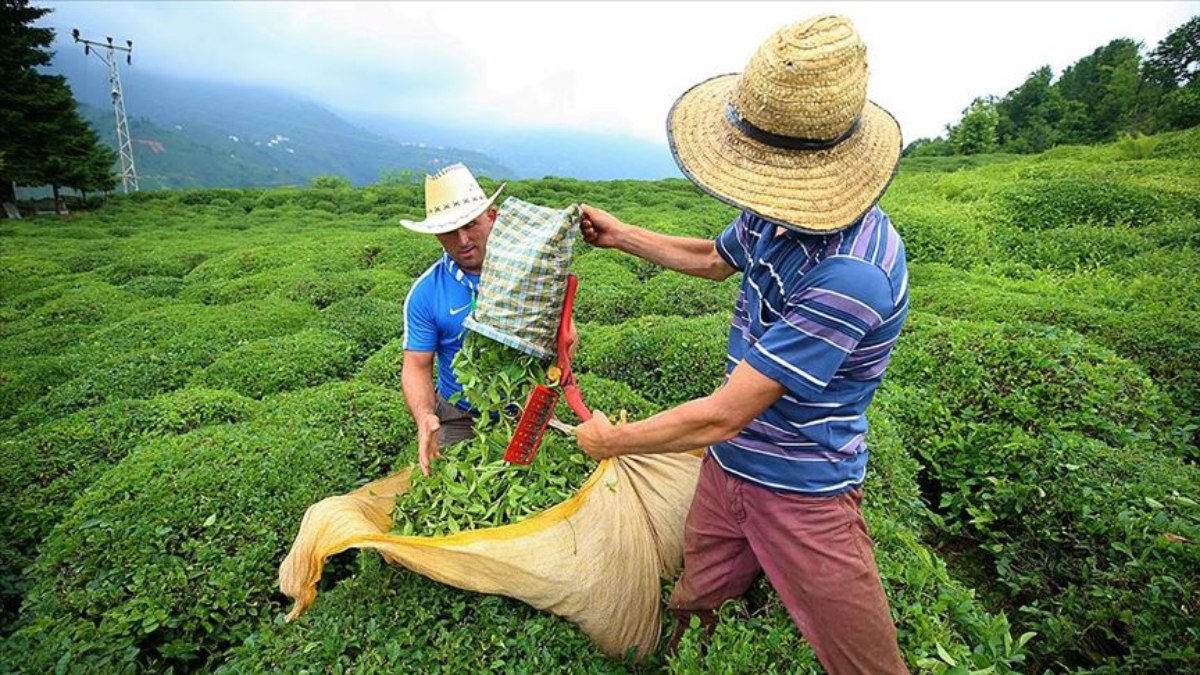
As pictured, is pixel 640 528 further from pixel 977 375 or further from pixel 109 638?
pixel 977 375

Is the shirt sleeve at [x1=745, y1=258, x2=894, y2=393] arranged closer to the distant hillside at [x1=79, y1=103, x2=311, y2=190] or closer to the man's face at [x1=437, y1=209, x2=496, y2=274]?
the man's face at [x1=437, y1=209, x2=496, y2=274]

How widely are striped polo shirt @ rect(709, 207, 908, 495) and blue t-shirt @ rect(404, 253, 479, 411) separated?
172 cm

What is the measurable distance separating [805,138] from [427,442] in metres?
2.32

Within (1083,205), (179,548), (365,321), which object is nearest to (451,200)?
(179,548)

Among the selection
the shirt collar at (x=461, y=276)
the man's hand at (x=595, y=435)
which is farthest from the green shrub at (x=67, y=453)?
the man's hand at (x=595, y=435)

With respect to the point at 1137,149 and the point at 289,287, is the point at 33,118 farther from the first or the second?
the point at 1137,149

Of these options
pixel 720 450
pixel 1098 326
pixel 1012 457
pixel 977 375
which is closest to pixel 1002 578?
pixel 1012 457

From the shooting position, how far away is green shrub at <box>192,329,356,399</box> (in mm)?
6887

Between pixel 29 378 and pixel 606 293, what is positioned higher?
pixel 606 293

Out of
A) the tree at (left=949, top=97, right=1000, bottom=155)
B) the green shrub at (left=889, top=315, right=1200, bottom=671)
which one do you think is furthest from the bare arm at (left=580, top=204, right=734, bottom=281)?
the tree at (left=949, top=97, right=1000, bottom=155)

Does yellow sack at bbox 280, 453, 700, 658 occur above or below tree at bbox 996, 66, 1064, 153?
below

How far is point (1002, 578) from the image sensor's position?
386 centimetres

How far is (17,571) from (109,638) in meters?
1.77

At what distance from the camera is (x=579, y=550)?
270 cm
